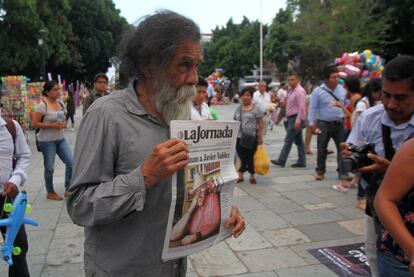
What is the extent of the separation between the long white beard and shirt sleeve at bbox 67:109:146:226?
21cm

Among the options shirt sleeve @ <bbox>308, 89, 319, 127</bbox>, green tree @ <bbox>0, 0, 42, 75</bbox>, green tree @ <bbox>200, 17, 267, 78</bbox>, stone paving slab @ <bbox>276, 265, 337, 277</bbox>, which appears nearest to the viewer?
stone paving slab @ <bbox>276, 265, 337, 277</bbox>

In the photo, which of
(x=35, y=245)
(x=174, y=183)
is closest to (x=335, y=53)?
(x=35, y=245)

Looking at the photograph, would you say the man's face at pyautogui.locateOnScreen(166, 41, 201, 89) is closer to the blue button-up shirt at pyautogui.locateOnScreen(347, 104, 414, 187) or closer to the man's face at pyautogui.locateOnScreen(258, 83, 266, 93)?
the blue button-up shirt at pyautogui.locateOnScreen(347, 104, 414, 187)

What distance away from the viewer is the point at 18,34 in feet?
91.6

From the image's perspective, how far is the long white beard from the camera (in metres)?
1.62

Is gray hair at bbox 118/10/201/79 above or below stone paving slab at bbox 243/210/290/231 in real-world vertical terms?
above

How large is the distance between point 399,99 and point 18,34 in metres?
29.6

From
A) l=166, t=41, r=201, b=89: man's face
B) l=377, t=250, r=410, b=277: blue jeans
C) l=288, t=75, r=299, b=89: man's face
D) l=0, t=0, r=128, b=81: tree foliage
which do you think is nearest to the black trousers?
l=166, t=41, r=201, b=89: man's face

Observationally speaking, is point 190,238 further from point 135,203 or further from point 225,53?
point 225,53

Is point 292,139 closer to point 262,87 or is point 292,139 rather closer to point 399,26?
point 262,87

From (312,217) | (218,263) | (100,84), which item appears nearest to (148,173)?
(218,263)

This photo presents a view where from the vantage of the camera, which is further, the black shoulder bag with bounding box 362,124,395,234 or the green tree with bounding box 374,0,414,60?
the green tree with bounding box 374,0,414,60

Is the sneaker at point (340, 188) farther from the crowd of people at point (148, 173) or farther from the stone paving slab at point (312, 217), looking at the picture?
the crowd of people at point (148, 173)

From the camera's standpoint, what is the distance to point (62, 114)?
6.02 m
